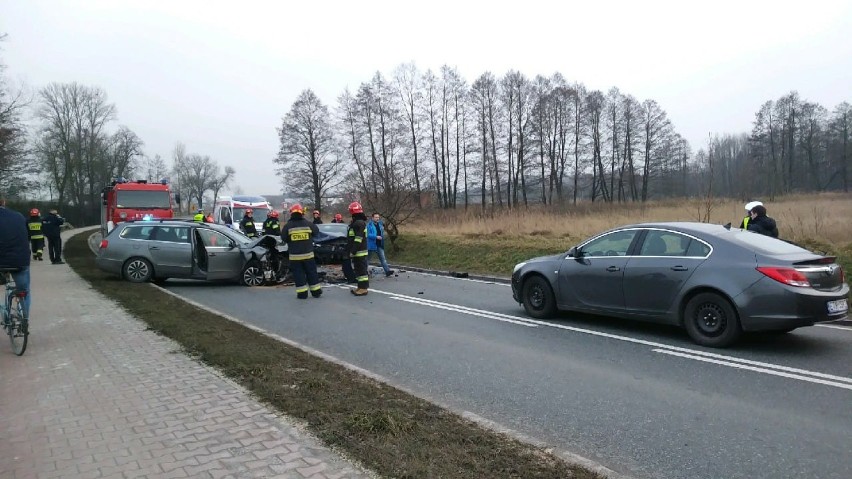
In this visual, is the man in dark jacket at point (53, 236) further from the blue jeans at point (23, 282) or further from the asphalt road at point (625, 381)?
the blue jeans at point (23, 282)

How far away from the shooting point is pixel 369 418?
4.45 meters

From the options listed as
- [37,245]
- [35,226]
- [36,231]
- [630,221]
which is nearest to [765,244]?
[630,221]

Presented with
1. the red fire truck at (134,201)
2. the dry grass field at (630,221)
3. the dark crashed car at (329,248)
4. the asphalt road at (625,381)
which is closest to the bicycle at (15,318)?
the asphalt road at (625,381)

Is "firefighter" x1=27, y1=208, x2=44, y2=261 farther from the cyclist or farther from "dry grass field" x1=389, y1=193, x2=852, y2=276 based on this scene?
the cyclist

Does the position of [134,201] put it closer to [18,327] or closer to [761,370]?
[18,327]

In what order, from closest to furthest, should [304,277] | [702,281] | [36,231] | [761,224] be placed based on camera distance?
[702,281] < [761,224] < [304,277] < [36,231]

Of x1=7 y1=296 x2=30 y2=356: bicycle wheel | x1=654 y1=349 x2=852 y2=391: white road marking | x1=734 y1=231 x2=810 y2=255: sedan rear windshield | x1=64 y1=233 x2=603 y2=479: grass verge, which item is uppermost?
x1=734 y1=231 x2=810 y2=255: sedan rear windshield

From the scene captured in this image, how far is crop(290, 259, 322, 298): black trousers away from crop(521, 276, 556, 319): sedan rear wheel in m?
4.68

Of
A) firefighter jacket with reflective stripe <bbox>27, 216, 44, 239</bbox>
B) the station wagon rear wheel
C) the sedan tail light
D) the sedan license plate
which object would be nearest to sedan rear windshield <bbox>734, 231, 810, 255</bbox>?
the sedan tail light

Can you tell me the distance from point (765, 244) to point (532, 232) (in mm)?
14170

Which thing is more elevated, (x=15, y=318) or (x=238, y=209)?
(x=238, y=209)

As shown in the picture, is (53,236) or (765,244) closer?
(765,244)

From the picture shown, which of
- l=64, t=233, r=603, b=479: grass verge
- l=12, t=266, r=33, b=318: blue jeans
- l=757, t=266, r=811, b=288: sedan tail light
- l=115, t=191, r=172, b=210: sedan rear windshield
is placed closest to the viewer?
l=64, t=233, r=603, b=479: grass verge

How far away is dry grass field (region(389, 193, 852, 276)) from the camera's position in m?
14.3
